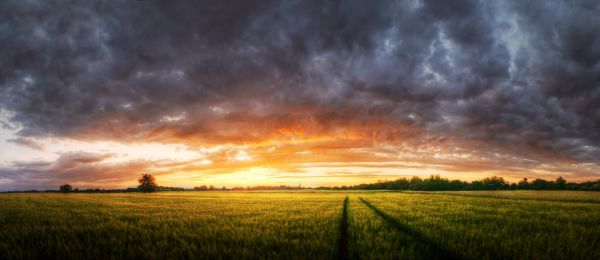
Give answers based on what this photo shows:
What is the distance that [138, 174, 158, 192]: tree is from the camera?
109 meters

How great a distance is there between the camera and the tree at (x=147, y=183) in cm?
10872

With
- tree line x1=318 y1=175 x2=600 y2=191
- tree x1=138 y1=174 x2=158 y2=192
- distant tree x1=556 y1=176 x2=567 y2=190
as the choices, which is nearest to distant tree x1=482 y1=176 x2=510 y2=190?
tree line x1=318 y1=175 x2=600 y2=191

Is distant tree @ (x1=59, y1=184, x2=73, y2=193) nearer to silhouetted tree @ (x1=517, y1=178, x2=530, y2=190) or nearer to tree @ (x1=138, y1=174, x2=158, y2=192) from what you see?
tree @ (x1=138, y1=174, x2=158, y2=192)

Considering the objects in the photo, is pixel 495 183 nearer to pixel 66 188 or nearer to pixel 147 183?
pixel 147 183

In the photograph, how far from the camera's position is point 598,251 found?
538 centimetres

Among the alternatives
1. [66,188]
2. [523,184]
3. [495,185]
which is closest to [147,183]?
[66,188]

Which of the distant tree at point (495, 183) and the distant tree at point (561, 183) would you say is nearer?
the distant tree at point (561, 183)

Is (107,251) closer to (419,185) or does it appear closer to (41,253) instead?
(41,253)

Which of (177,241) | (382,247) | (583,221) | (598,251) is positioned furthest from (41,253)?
(583,221)

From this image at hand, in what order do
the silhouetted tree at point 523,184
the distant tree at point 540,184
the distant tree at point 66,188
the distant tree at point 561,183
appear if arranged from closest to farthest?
the distant tree at point 561,183, the distant tree at point 540,184, the silhouetted tree at point 523,184, the distant tree at point 66,188

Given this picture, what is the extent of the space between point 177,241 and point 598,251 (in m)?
9.73

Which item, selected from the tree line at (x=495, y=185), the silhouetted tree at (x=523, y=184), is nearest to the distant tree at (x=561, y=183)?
the tree line at (x=495, y=185)

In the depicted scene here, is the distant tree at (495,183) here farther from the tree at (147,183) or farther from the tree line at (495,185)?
the tree at (147,183)

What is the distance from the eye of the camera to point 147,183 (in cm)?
10950
